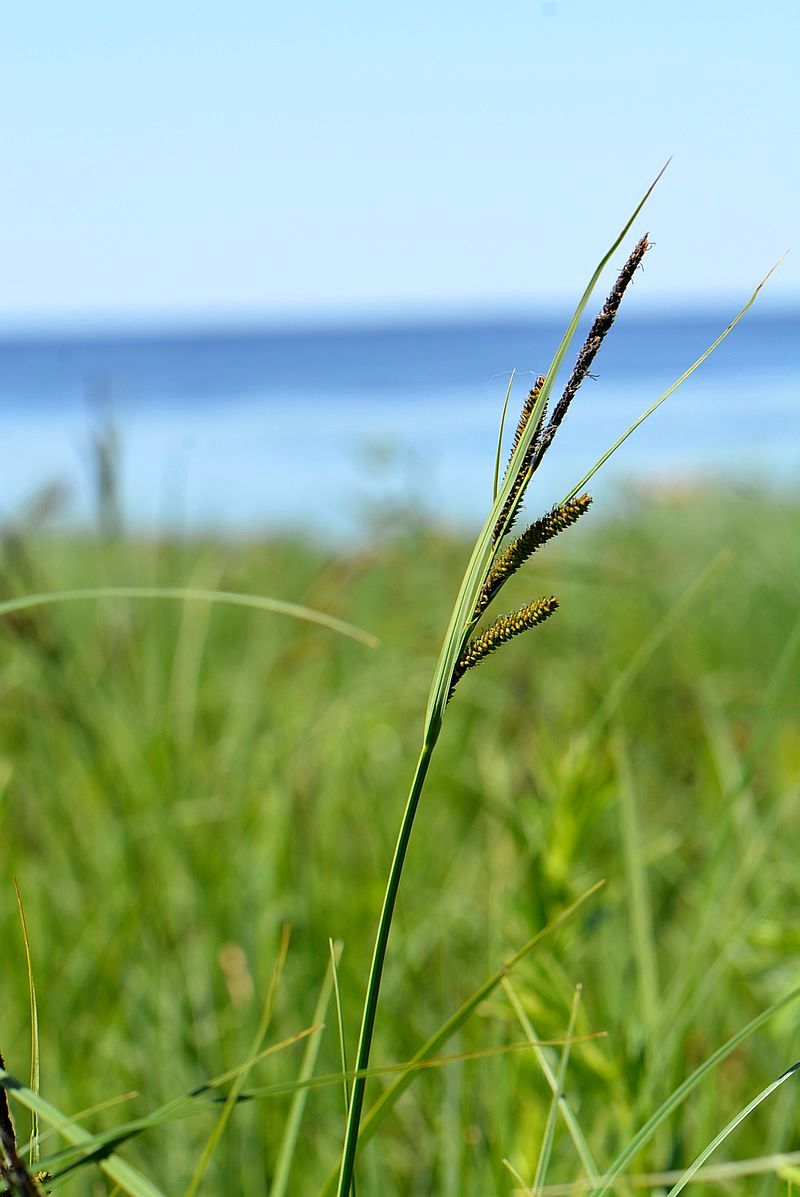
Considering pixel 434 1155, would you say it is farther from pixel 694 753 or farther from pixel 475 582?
pixel 694 753

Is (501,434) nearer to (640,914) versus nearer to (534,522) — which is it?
(534,522)

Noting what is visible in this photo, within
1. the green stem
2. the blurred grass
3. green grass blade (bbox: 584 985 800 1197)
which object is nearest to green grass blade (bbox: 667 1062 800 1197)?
green grass blade (bbox: 584 985 800 1197)

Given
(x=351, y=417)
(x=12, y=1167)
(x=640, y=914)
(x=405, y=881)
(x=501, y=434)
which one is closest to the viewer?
(x=12, y=1167)

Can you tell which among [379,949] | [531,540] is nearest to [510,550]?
[531,540]

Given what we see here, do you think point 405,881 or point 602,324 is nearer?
point 602,324

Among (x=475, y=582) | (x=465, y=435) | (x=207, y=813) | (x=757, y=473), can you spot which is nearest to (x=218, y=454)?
(x=465, y=435)

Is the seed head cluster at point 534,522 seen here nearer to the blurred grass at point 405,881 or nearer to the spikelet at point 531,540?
the spikelet at point 531,540
